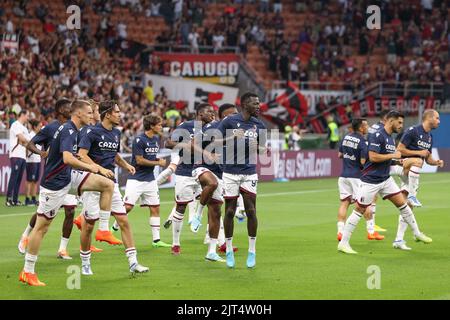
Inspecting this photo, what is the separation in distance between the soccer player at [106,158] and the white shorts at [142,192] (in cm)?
247

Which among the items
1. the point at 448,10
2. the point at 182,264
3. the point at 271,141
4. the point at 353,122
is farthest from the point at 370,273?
the point at 448,10

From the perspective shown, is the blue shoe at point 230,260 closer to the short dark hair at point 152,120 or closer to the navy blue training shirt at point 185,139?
the navy blue training shirt at point 185,139

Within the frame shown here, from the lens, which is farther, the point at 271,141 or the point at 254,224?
the point at 271,141

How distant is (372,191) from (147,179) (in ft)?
13.4

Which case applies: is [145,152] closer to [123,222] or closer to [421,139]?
[123,222]

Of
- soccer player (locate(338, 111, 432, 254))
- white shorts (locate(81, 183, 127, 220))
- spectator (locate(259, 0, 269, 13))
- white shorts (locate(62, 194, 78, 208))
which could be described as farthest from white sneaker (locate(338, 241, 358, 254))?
spectator (locate(259, 0, 269, 13))

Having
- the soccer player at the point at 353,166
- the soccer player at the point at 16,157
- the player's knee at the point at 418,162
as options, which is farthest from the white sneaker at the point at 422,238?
the soccer player at the point at 16,157

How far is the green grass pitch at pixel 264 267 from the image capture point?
12.8 metres

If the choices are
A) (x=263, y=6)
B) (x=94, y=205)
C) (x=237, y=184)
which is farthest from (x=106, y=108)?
(x=263, y=6)

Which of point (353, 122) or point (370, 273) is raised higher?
point (353, 122)

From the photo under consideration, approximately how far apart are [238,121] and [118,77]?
24.8 meters

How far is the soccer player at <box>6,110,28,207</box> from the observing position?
Answer: 2520 centimetres

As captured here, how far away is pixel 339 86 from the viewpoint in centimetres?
4984
